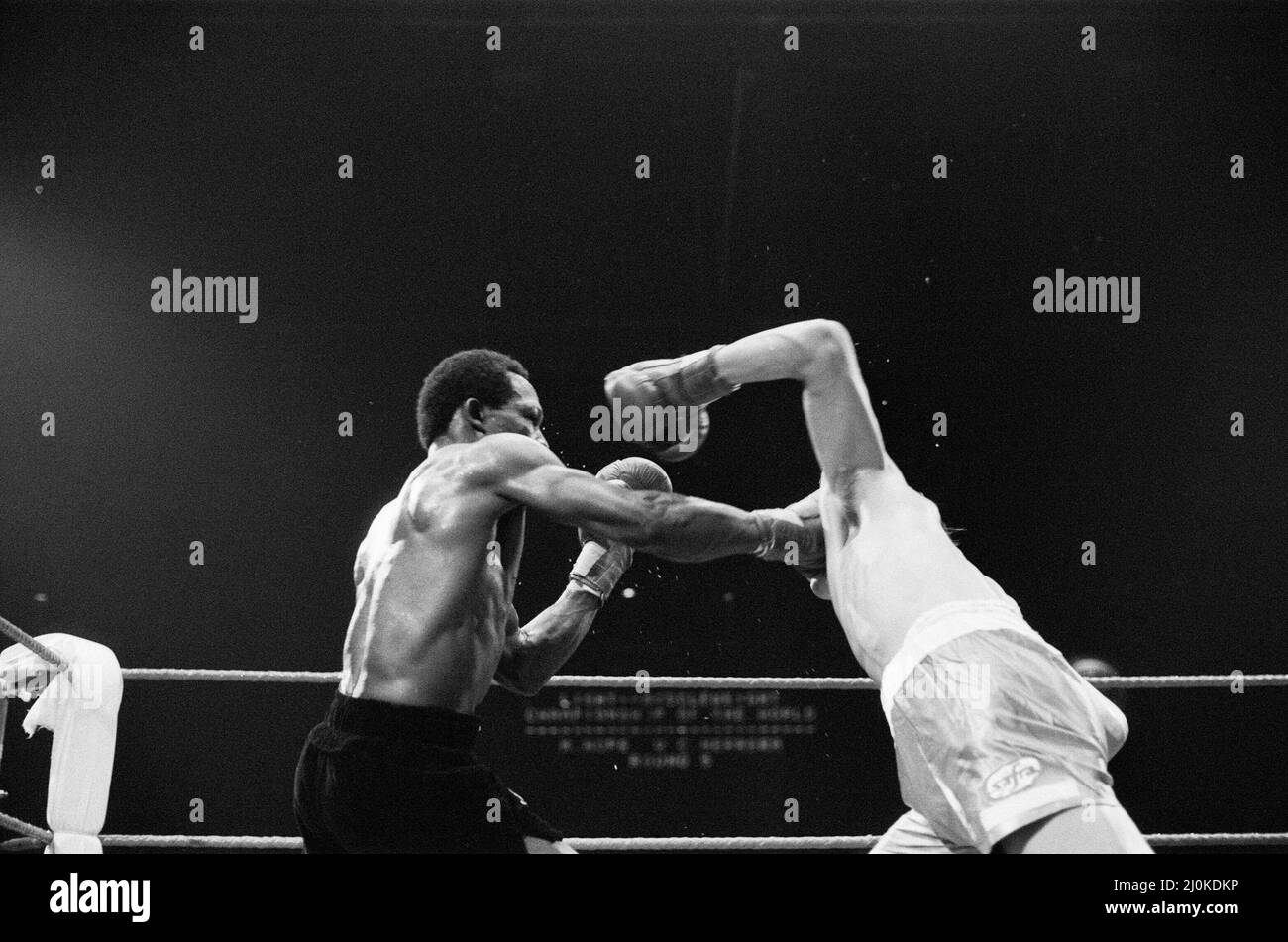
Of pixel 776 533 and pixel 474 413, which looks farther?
pixel 474 413

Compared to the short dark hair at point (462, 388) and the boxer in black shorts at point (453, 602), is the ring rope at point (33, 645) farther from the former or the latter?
the short dark hair at point (462, 388)

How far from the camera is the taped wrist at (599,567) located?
242 cm

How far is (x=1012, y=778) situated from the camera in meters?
1.65

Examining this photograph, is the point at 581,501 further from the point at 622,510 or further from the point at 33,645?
the point at 33,645

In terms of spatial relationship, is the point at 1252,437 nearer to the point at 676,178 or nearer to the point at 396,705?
the point at 676,178

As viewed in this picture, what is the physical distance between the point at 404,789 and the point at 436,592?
0.31 metres

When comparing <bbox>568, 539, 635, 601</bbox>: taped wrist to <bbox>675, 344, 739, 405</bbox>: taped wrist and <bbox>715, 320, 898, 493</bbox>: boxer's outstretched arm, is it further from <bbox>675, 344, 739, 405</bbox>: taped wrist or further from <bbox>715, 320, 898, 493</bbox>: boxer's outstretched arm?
<bbox>715, 320, 898, 493</bbox>: boxer's outstretched arm

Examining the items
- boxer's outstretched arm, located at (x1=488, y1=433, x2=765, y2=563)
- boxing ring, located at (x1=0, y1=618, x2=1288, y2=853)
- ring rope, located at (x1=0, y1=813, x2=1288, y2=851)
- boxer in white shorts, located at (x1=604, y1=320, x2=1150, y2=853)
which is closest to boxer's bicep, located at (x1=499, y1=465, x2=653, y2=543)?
boxer's outstretched arm, located at (x1=488, y1=433, x2=765, y2=563)

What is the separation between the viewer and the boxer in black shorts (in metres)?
1.89

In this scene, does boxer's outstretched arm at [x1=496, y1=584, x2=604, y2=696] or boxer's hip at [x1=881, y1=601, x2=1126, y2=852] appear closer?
boxer's hip at [x1=881, y1=601, x2=1126, y2=852]

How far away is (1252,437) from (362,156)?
7.23 feet

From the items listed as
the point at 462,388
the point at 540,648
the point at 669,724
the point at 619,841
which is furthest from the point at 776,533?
the point at 669,724

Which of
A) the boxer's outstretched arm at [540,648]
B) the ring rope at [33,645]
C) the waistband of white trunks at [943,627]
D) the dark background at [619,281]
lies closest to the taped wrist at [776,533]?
the waistband of white trunks at [943,627]

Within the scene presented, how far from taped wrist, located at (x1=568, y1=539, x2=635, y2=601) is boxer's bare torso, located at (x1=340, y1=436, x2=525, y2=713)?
1.01 feet
